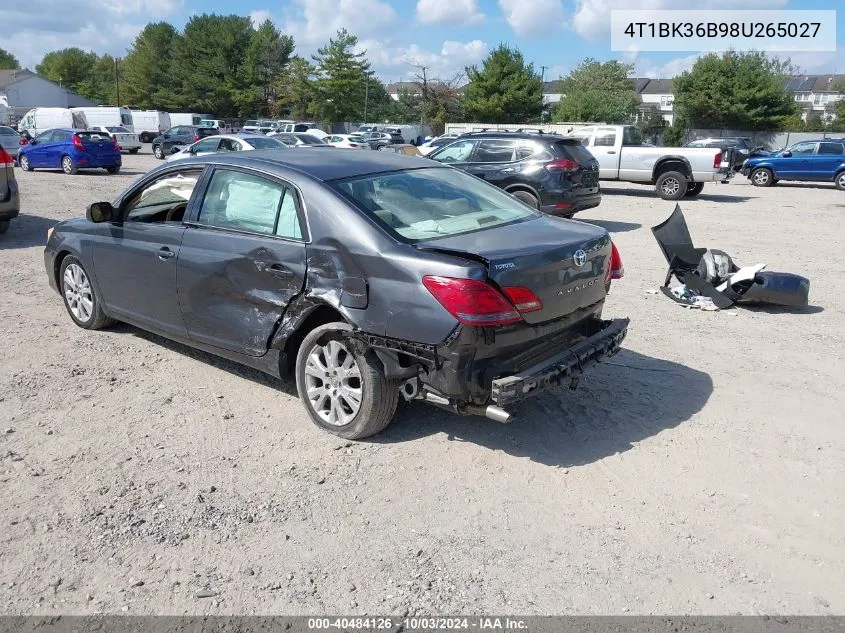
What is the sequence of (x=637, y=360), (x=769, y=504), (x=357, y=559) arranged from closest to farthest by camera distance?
1. (x=357, y=559)
2. (x=769, y=504)
3. (x=637, y=360)

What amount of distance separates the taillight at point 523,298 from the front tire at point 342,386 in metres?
0.84

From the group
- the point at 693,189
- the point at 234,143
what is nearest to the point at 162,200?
the point at 234,143

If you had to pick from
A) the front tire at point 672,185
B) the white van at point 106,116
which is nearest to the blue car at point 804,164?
the front tire at point 672,185

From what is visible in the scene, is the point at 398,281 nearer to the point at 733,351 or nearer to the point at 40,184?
the point at 733,351

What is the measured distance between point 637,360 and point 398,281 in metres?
2.73

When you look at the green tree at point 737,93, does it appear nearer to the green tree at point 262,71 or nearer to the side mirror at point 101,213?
the green tree at point 262,71

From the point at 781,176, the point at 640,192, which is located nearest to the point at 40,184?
the point at 640,192

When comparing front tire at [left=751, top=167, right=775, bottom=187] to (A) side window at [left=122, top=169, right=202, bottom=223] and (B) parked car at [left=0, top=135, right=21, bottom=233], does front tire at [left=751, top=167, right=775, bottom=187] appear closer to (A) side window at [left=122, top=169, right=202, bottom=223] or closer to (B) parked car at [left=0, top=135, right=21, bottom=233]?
(B) parked car at [left=0, top=135, right=21, bottom=233]

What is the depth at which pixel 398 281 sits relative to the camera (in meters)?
3.83

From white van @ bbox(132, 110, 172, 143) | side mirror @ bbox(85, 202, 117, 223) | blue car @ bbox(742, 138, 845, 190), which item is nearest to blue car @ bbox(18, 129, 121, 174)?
side mirror @ bbox(85, 202, 117, 223)

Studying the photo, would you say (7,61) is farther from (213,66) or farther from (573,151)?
(573,151)

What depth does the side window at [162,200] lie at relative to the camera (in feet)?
17.2

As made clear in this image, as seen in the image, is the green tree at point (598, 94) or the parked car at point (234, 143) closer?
the parked car at point (234, 143)

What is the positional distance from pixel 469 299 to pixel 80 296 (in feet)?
13.6
